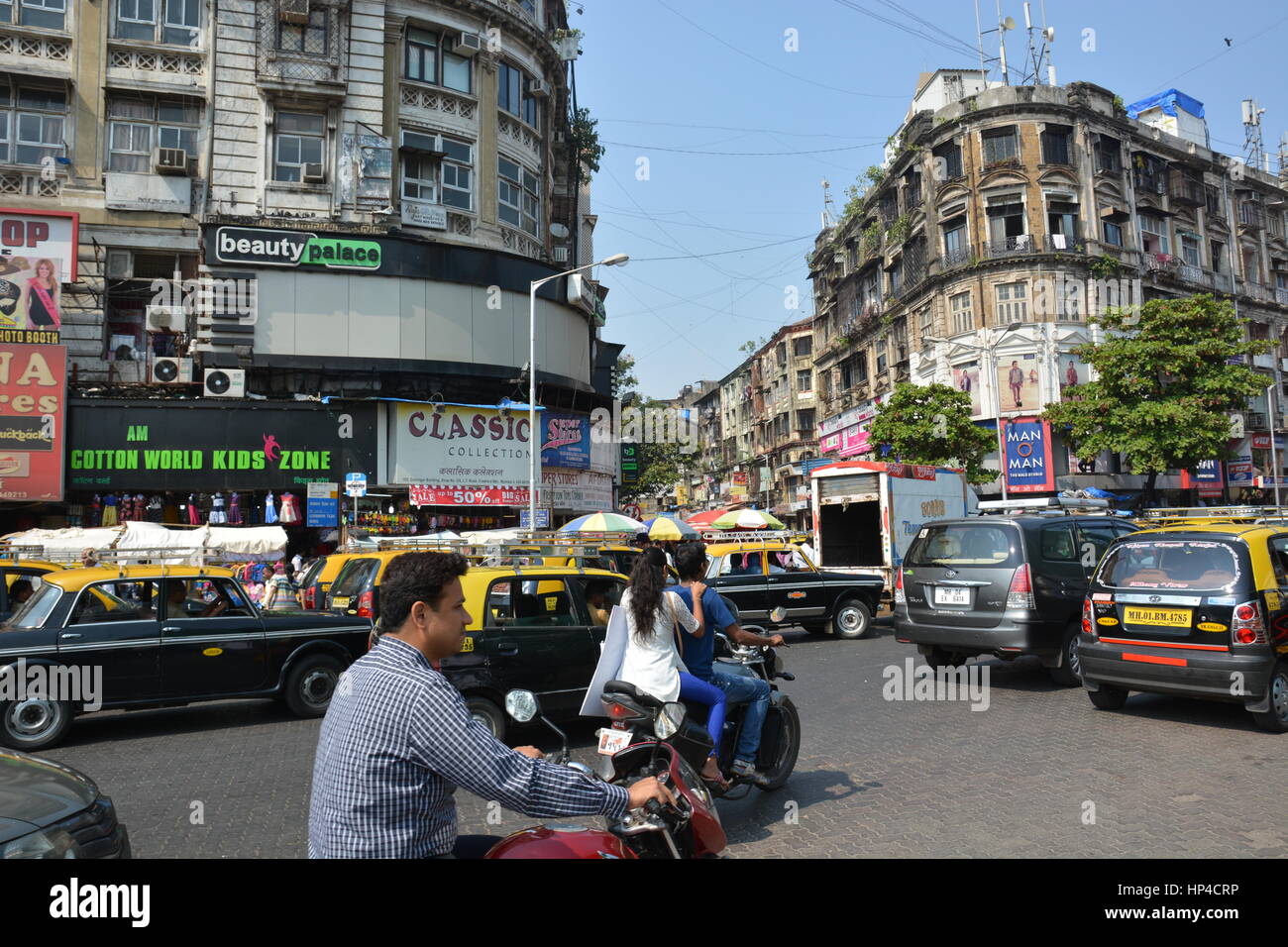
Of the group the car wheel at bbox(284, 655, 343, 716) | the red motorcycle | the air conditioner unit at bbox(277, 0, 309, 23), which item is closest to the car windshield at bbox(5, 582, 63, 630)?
the car wheel at bbox(284, 655, 343, 716)

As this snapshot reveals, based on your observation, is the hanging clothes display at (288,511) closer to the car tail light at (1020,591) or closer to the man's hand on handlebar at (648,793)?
the car tail light at (1020,591)

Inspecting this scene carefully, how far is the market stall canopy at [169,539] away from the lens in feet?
51.5

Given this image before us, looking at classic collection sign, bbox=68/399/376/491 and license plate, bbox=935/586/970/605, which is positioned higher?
classic collection sign, bbox=68/399/376/491

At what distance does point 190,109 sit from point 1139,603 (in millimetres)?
25726

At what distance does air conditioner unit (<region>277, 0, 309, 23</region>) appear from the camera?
2323cm

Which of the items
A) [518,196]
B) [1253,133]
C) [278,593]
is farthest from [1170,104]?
[278,593]

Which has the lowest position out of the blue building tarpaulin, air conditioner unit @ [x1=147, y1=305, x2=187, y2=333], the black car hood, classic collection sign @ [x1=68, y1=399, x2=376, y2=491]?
the black car hood

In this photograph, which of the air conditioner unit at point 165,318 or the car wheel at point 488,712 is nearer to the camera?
the car wheel at point 488,712

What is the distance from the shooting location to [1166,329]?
3197cm

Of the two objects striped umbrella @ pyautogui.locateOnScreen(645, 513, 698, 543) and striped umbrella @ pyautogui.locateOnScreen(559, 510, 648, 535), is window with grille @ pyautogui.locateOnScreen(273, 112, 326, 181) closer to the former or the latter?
striped umbrella @ pyautogui.locateOnScreen(559, 510, 648, 535)

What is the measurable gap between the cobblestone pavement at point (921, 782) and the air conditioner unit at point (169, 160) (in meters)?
17.9

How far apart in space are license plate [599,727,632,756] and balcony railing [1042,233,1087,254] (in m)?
39.5

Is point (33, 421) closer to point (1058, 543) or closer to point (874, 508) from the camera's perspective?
point (874, 508)

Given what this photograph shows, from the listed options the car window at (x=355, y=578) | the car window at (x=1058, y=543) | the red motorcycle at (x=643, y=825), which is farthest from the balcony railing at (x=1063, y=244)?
the red motorcycle at (x=643, y=825)
